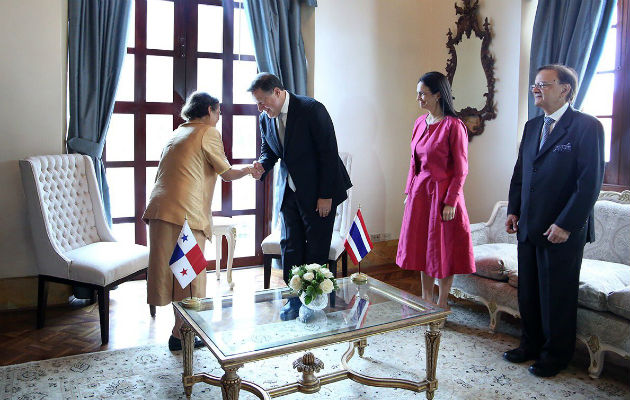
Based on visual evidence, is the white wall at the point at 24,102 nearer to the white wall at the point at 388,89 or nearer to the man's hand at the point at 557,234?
the white wall at the point at 388,89

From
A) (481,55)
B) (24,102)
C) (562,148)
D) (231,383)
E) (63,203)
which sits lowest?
(231,383)

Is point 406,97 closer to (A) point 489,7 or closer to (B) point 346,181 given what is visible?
(A) point 489,7

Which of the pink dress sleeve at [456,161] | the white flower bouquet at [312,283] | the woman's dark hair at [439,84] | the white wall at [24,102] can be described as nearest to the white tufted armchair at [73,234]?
the white wall at [24,102]

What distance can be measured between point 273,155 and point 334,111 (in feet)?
5.49

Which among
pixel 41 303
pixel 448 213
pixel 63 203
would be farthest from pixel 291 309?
pixel 63 203

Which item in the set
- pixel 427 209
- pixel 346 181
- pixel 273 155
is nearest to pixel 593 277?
pixel 427 209

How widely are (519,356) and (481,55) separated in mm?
2708

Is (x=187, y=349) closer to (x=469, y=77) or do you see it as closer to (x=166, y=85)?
(x=166, y=85)

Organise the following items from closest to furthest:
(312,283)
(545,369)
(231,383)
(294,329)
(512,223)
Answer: (231,383)
(294,329)
(312,283)
(545,369)
(512,223)

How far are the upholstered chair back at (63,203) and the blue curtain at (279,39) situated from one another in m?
1.44

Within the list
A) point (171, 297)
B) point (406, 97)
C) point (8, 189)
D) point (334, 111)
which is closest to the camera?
point (171, 297)

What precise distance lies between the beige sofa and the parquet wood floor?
259 mm

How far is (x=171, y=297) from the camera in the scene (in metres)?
3.23

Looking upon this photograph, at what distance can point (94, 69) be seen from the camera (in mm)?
4266
